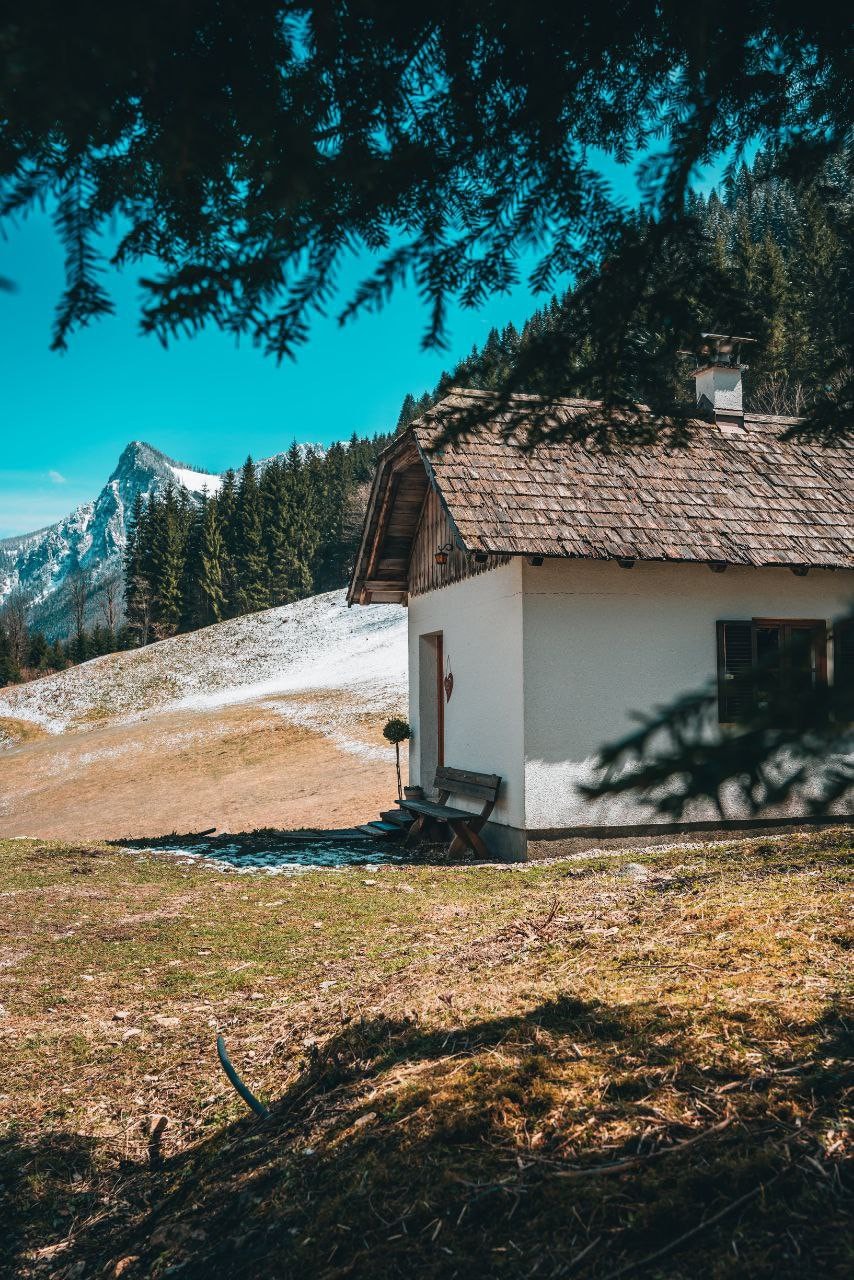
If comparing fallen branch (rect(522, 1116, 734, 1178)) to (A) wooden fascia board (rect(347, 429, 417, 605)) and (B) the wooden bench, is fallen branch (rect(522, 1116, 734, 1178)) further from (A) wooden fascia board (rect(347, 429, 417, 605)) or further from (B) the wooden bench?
(A) wooden fascia board (rect(347, 429, 417, 605))

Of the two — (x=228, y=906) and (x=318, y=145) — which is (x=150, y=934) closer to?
(x=228, y=906)

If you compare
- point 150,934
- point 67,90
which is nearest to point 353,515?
point 150,934

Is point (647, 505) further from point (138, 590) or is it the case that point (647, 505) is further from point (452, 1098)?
point (138, 590)

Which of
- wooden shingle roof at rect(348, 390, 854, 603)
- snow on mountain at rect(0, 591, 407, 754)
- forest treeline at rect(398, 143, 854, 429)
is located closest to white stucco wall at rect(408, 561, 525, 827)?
wooden shingle roof at rect(348, 390, 854, 603)

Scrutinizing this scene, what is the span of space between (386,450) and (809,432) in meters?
9.97

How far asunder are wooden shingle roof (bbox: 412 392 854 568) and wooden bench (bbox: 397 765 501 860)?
306 cm

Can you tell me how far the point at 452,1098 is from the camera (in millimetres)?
3148

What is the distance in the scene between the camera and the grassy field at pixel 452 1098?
7.66ft

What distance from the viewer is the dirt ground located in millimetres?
20484

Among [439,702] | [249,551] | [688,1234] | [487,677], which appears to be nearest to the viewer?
[688,1234]

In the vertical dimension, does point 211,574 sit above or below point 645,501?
above

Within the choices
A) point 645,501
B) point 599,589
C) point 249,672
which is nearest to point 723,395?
point 645,501

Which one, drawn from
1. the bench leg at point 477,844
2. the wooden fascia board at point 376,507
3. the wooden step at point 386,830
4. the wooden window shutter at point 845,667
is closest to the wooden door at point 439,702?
the wooden step at point 386,830

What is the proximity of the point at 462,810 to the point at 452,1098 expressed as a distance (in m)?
8.62
